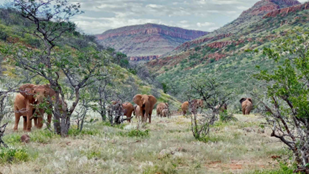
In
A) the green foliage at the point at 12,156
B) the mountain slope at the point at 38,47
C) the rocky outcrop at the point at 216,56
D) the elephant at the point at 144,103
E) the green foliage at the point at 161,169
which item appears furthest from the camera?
the rocky outcrop at the point at 216,56

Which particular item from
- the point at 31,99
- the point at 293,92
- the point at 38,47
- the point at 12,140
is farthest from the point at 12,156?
the point at 38,47

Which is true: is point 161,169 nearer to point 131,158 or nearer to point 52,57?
point 131,158

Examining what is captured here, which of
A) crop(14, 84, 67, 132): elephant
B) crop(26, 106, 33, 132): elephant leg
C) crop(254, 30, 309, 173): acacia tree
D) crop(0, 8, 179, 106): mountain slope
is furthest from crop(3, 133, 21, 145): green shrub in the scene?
crop(0, 8, 179, 106): mountain slope

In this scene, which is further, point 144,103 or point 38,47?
point 38,47

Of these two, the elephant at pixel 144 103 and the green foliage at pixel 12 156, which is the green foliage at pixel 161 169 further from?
the elephant at pixel 144 103

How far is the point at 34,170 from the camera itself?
21.3 feet

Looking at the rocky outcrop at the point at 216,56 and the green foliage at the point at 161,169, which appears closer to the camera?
the green foliage at the point at 161,169

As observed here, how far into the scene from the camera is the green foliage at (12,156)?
23.4ft

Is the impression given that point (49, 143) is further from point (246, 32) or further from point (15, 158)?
point (246, 32)

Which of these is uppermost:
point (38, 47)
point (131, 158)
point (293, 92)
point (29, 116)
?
point (38, 47)

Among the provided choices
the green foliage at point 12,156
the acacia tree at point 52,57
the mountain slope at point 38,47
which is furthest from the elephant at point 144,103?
the mountain slope at point 38,47

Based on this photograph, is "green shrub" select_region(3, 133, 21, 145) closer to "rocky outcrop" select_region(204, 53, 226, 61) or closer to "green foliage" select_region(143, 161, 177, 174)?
"green foliage" select_region(143, 161, 177, 174)

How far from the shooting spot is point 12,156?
7301 millimetres

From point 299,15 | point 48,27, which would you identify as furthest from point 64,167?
point 299,15
